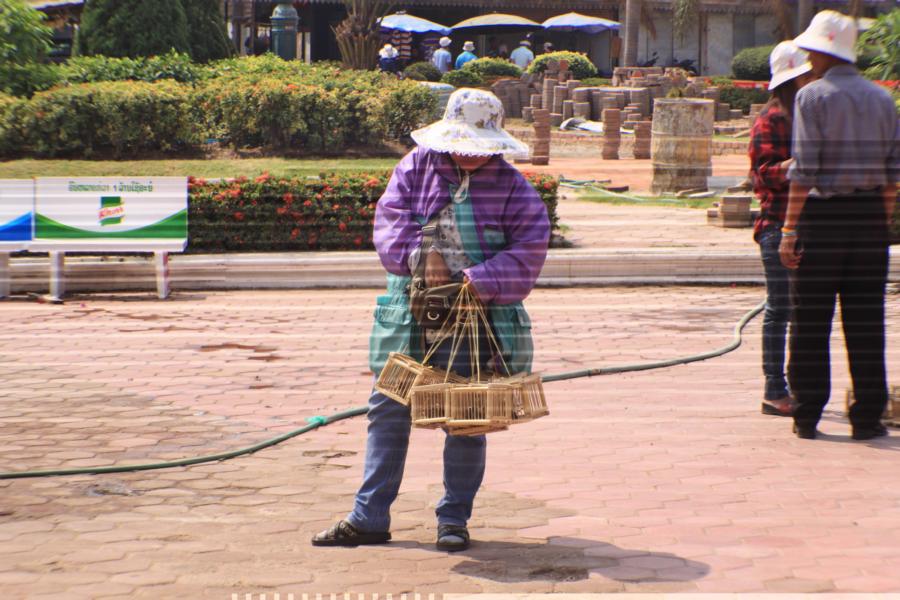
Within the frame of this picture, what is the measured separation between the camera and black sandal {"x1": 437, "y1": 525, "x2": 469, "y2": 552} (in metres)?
4.02

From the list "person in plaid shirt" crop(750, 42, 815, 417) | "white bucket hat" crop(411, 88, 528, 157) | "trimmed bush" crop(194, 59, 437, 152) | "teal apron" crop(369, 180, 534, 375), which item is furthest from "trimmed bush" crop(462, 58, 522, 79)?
"teal apron" crop(369, 180, 534, 375)

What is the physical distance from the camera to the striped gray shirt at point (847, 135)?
5016 mm

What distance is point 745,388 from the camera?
6.33 meters

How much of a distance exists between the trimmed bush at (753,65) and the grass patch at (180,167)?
1711 centimetres

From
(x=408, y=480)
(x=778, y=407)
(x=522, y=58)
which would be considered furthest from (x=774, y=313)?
(x=522, y=58)

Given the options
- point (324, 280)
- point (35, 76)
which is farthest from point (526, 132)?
point (324, 280)

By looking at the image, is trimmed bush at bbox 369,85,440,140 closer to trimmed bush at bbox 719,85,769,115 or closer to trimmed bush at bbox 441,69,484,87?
trimmed bush at bbox 441,69,484,87

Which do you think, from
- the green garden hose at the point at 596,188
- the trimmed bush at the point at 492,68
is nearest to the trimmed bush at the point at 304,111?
the green garden hose at the point at 596,188

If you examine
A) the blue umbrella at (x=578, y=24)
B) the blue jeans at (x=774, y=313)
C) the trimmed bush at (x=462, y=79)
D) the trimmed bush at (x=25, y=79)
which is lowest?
the blue jeans at (x=774, y=313)

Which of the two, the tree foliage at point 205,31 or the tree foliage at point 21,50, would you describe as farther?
the tree foliage at point 205,31

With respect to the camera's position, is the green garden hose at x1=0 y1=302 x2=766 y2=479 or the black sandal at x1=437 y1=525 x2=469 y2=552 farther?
the green garden hose at x1=0 y1=302 x2=766 y2=479

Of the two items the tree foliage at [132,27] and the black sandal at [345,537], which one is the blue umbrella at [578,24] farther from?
the black sandal at [345,537]

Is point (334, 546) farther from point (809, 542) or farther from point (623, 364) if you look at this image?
point (623, 364)

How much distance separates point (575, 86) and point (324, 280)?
1834cm
